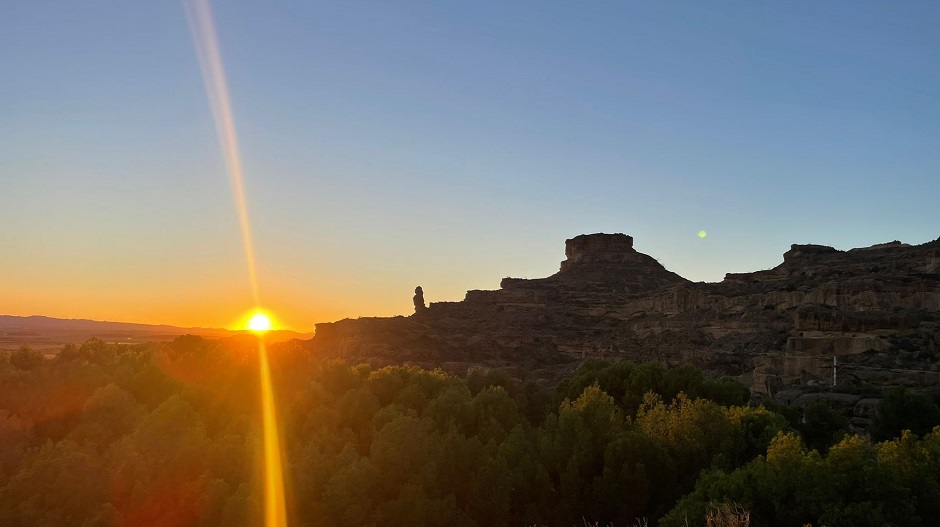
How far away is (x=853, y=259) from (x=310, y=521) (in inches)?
2178

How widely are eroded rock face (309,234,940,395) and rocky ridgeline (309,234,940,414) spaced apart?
10 cm

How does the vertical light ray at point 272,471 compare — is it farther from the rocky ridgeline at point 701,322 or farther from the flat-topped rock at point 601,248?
the flat-topped rock at point 601,248

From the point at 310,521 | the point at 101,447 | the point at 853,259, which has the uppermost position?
the point at 853,259

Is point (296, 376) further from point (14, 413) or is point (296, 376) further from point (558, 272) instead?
point (558, 272)

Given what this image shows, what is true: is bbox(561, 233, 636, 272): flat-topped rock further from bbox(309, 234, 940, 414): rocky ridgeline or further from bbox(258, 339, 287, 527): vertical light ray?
bbox(258, 339, 287, 527): vertical light ray

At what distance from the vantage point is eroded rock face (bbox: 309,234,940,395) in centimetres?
3503

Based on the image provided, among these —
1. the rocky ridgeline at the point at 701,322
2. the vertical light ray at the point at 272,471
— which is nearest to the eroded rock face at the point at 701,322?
the rocky ridgeline at the point at 701,322

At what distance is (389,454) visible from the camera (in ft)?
54.7

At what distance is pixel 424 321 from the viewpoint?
73.1 meters

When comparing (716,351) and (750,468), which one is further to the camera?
(716,351)

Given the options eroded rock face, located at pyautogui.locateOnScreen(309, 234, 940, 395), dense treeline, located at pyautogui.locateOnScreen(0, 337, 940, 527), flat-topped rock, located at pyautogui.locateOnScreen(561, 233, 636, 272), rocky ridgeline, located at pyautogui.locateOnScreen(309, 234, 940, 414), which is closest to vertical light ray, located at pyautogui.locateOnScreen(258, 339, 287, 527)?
dense treeline, located at pyautogui.locateOnScreen(0, 337, 940, 527)

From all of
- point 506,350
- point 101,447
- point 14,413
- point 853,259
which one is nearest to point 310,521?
point 101,447

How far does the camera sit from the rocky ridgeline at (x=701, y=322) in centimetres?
3491

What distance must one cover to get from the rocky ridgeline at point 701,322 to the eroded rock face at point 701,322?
Result: 0.34ft
